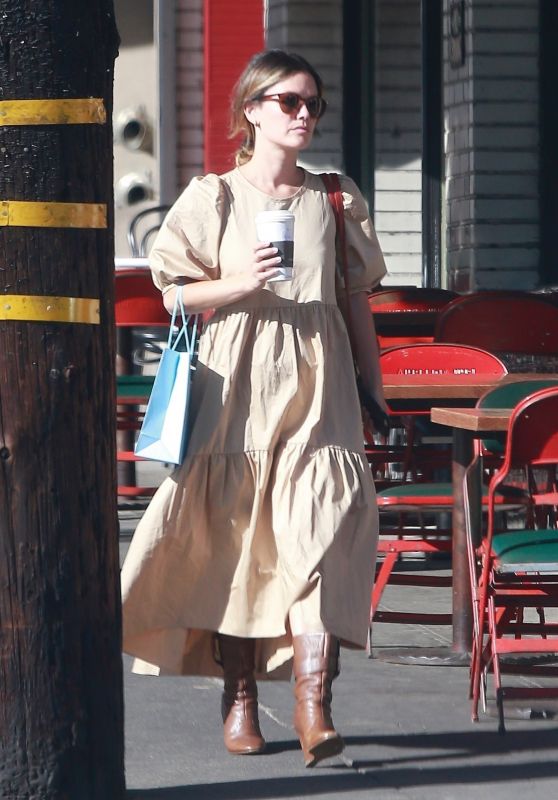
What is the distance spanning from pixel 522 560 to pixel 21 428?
1648 mm

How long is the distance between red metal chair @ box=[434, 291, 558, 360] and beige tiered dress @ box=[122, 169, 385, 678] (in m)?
3.22

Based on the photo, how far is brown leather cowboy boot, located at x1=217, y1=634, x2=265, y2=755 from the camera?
187 inches

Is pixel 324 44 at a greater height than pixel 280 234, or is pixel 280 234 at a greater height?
pixel 324 44

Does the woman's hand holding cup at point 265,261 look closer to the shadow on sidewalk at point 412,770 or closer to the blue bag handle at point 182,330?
the blue bag handle at point 182,330

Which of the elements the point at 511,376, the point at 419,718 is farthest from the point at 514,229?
the point at 419,718

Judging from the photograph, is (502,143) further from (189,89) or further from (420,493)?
(189,89)

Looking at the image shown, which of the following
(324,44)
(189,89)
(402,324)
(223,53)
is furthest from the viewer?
(189,89)

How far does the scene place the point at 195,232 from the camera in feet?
15.4

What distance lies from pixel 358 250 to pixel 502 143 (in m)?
5.67

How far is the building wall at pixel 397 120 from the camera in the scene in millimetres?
12781

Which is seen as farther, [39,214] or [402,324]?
[402,324]

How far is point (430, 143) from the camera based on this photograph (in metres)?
11.7

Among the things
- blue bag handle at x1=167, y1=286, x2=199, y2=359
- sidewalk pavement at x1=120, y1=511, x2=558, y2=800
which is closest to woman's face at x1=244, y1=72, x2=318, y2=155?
blue bag handle at x1=167, y1=286, x2=199, y2=359

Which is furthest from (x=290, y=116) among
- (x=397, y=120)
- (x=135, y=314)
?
(x=397, y=120)
